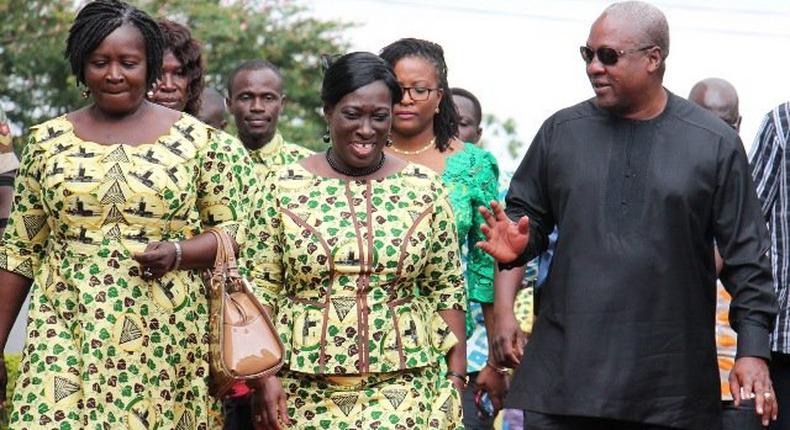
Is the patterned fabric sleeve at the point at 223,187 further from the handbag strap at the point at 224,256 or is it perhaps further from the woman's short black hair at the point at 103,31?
the woman's short black hair at the point at 103,31

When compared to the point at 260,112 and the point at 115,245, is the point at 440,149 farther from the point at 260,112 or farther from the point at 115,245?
the point at 115,245

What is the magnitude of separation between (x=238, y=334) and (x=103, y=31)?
133 cm

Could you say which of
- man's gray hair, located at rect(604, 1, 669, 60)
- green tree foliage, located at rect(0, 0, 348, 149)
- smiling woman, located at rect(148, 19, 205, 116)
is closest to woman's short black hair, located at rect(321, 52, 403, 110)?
man's gray hair, located at rect(604, 1, 669, 60)

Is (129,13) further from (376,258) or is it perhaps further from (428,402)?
(428,402)

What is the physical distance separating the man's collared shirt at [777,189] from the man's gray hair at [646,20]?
1030 mm

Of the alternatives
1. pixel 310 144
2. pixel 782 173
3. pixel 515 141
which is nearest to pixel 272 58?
pixel 310 144

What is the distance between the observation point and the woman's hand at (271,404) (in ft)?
26.1

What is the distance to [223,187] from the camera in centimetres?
813

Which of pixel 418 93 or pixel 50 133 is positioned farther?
pixel 418 93

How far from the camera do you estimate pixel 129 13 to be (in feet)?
26.2

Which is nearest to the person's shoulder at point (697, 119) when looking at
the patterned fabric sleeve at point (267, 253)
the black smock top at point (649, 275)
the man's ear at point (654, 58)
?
the black smock top at point (649, 275)

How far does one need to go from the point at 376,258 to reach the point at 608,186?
985mm

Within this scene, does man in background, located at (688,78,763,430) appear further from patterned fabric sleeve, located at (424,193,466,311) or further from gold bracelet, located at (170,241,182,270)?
gold bracelet, located at (170,241,182,270)

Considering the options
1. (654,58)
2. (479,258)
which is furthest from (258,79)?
(654,58)
